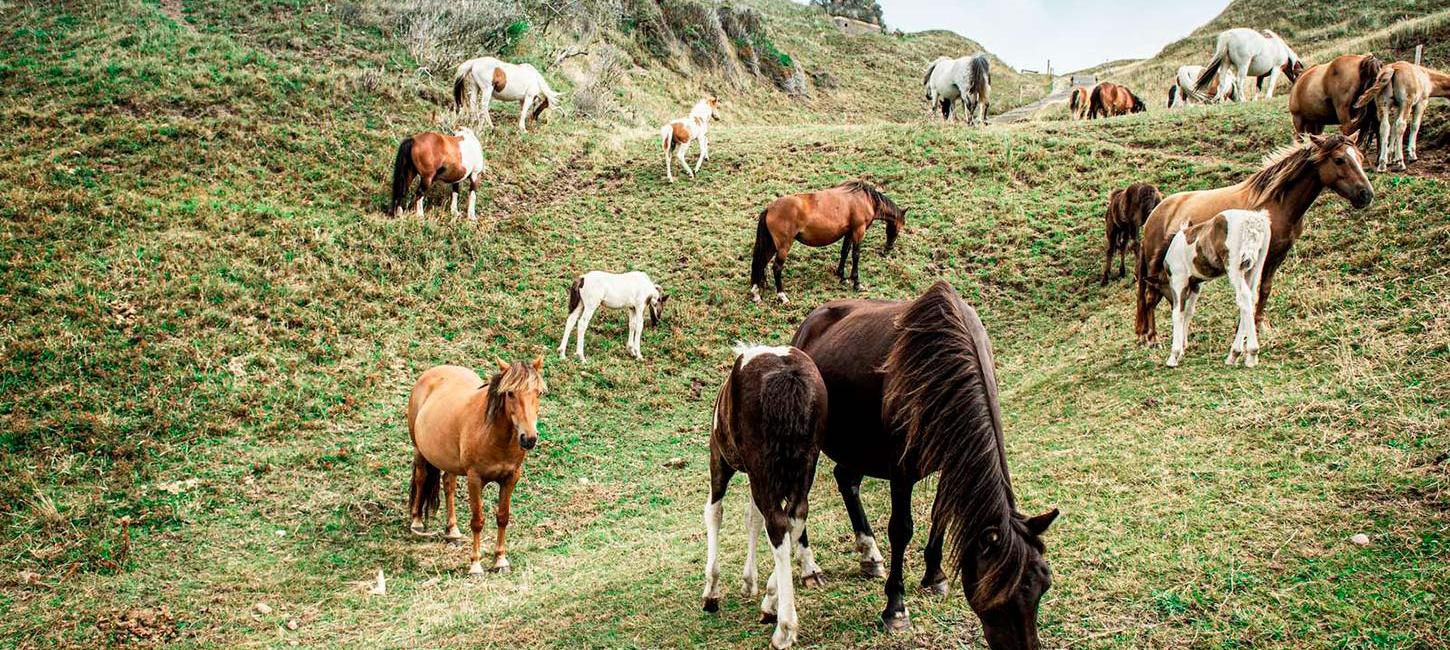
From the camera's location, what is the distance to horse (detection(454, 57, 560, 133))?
56.4 feet

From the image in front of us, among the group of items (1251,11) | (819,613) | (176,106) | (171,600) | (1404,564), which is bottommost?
(171,600)

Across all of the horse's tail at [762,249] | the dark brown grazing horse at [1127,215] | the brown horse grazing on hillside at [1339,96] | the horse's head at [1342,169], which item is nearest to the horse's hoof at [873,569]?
the horse's head at [1342,169]

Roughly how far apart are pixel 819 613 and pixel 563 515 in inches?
147

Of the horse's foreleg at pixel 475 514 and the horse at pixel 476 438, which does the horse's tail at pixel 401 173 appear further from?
Answer: the horse's foreleg at pixel 475 514

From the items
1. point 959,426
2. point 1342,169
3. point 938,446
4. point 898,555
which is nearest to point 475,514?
point 898,555

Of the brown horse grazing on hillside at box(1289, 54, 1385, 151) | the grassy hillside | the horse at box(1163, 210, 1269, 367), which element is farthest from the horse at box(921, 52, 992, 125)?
the horse at box(1163, 210, 1269, 367)

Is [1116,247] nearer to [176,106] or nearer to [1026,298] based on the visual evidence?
Result: [1026,298]

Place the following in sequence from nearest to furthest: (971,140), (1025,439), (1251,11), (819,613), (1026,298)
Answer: (819,613), (1025,439), (1026,298), (971,140), (1251,11)

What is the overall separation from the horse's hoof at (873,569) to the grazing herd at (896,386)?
1 cm

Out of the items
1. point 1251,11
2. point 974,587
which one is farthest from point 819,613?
point 1251,11

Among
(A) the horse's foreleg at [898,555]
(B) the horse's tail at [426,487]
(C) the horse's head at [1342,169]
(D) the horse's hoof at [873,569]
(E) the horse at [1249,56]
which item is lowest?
(B) the horse's tail at [426,487]

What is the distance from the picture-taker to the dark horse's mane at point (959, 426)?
10.9ft

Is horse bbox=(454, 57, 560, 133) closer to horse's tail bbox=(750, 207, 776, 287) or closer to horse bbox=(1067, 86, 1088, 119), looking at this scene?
horse's tail bbox=(750, 207, 776, 287)

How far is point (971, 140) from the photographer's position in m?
17.4
